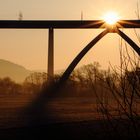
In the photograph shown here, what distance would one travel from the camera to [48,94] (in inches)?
2226

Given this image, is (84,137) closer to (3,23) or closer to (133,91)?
(133,91)

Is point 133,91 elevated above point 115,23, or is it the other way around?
point 115,23

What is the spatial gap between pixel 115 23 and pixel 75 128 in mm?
28673

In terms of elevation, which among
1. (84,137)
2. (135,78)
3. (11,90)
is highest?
(11,90)

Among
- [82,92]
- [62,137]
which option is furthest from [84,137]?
[82,92]

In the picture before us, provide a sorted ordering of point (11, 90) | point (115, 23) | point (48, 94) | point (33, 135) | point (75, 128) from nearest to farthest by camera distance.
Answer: point (33, 135) < point (75, 128) < point (115, 23) < point (48, 94) < point (11, 90)

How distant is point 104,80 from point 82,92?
60778 millimetres

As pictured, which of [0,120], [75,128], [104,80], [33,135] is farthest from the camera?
[0,120]

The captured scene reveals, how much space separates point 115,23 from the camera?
48.3m

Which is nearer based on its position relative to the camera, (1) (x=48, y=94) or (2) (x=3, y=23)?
(2) (x=3, y=23)

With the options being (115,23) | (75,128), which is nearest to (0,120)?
(75,128)

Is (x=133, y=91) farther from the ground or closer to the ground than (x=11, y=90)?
closer to the ground

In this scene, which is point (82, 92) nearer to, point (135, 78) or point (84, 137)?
point (84, 137)

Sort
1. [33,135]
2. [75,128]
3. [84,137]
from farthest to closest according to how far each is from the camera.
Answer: [75,128] < [33,135] < [84,137]
